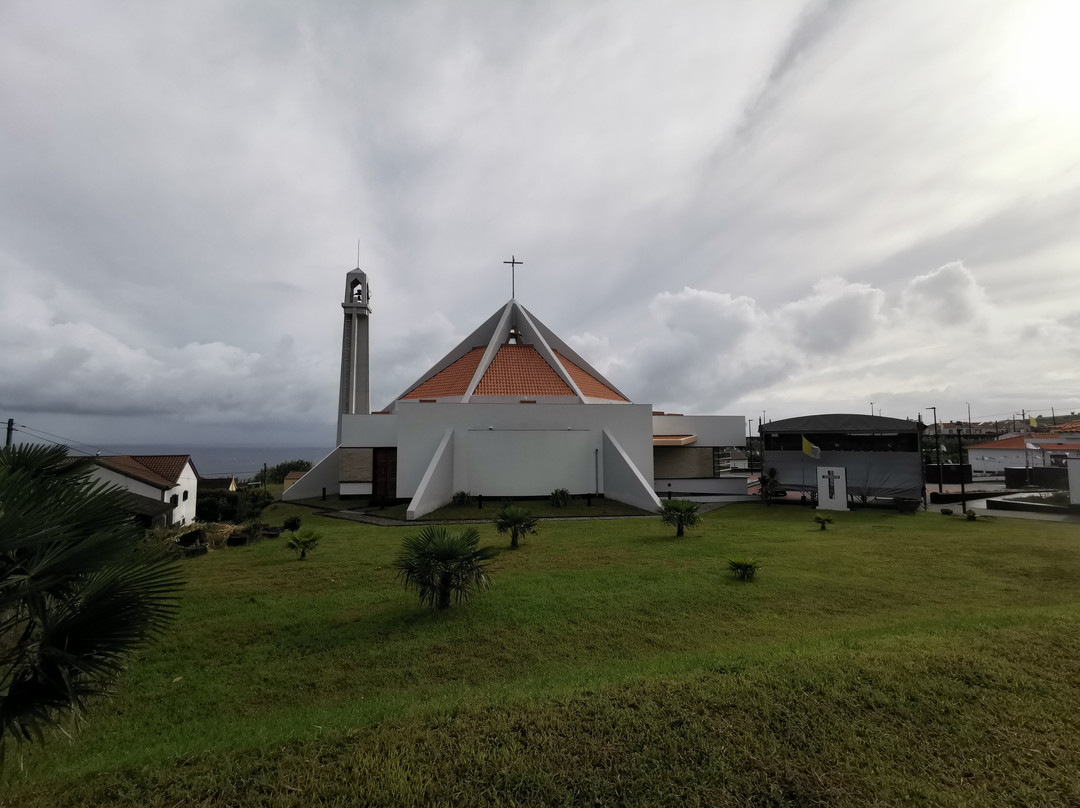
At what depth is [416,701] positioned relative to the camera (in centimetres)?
355

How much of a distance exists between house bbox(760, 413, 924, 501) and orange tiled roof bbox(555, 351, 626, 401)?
693cm

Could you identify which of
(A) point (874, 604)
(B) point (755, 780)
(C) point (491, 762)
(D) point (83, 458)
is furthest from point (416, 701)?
(A) point (874, 604)

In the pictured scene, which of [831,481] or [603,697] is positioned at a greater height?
[831,481]

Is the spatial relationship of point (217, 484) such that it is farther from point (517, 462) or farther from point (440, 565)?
point (440, 565)

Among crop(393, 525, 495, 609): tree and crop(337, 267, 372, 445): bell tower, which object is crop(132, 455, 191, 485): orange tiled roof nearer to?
crop(337, 267, 372, 445): bell tower

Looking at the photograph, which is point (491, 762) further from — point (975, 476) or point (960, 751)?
point (975, 476)

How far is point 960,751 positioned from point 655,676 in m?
1.77

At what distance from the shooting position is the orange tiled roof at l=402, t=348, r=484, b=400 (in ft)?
64.3

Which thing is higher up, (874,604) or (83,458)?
(83,458)

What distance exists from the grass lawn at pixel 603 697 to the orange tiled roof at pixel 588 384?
45.2 feet

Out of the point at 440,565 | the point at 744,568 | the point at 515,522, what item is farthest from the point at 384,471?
the point at 744,568

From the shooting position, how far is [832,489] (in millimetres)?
15594

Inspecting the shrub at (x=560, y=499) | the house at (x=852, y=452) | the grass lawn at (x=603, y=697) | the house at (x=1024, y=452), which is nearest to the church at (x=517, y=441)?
the shrub at (x=560, y=499)

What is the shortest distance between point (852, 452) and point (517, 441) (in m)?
11.8
